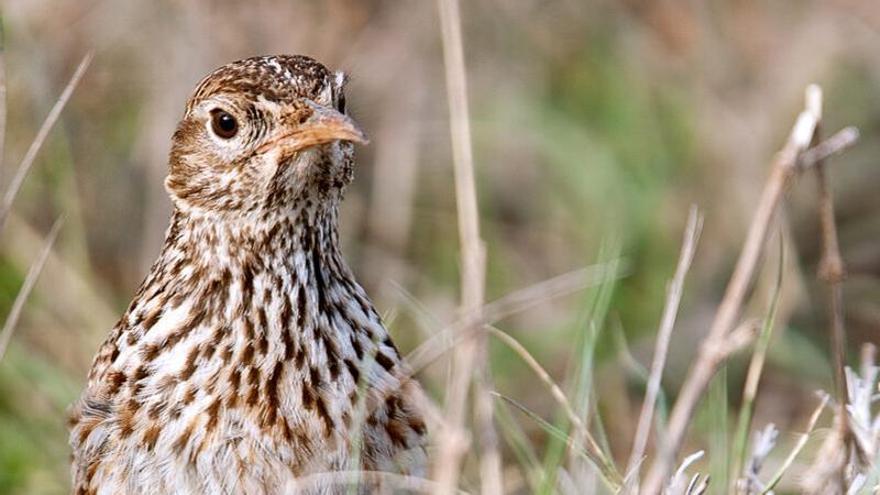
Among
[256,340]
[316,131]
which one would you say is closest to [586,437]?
[256,340]

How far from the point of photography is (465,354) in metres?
3.31

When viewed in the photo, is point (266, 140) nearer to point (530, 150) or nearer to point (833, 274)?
point (833, 274)

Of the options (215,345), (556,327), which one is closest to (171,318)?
(215,345)

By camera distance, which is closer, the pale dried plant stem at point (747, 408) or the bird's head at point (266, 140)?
the pale dried plant stem at point (747, 408)

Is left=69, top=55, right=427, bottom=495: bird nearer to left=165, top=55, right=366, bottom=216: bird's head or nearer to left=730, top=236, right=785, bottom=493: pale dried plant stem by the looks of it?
left=165, top=55, right=366, bottom=216: bird's head

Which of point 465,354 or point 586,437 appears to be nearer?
point 465,354

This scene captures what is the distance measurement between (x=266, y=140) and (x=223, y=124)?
0.16 metres

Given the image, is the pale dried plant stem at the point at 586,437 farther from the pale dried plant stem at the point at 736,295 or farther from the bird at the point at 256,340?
the pale dried plant stem at the point at 736,295

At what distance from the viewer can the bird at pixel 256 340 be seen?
13.5 feet

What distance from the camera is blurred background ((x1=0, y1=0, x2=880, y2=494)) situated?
7180 millimetres

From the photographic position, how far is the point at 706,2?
818cm

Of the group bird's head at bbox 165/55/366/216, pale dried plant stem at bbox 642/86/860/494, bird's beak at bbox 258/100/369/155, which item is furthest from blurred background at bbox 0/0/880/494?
pale dried plant stem at bbox 642/86/860/494

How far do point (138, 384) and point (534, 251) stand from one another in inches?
150

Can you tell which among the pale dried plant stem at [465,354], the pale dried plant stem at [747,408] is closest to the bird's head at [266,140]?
the pale dried plant stem at [465,354]
